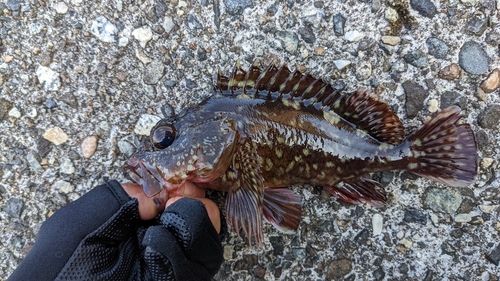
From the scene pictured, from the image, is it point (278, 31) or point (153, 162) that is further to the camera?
point (278, 31)

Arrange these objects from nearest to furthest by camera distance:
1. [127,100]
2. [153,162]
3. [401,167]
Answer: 1. [153,162]
2. [401,167]
3. [127,100]

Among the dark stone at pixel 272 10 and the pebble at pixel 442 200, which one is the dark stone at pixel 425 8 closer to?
the dark stone at pixel 272 10

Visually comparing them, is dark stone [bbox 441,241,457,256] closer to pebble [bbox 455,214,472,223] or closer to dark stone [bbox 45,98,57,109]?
pebble [bbox 455,214,472,223]

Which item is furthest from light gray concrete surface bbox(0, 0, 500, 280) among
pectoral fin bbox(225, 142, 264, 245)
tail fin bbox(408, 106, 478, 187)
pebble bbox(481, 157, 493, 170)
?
pectoral fin bbox(225, 142, 264, 245)

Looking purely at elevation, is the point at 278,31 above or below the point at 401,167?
above

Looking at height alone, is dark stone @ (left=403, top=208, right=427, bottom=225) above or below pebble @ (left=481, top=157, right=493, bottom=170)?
below

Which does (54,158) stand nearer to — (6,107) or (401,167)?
(6,107)

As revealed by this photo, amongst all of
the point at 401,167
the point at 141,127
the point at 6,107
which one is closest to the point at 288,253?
the point at 401,167
